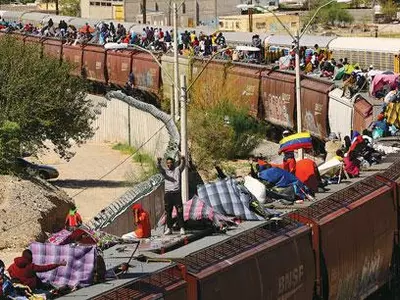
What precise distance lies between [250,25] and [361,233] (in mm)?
59038

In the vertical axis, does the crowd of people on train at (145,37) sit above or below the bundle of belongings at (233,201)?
above

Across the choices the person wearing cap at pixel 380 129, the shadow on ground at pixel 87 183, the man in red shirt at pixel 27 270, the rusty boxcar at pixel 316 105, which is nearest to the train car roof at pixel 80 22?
the shadow on ground at pixel 87 183

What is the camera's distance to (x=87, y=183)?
4028cm

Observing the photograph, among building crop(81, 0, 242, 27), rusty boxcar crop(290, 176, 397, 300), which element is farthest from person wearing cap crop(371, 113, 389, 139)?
building crop(81, 0, 242, 27)

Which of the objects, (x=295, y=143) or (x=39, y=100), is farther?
(x=39, y=100)

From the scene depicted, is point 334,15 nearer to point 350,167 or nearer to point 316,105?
point 316,105

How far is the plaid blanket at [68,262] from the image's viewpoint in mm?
11664

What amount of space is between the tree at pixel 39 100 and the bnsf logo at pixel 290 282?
21.8 meters

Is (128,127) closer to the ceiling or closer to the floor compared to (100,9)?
closer to the floor

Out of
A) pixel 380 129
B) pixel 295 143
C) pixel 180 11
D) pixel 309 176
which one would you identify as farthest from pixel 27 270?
pixel 180 11

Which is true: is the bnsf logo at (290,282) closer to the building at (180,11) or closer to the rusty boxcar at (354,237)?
the rusty boxcar at (354,237)

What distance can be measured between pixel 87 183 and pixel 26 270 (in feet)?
94.2

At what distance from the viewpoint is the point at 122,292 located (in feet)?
36.8

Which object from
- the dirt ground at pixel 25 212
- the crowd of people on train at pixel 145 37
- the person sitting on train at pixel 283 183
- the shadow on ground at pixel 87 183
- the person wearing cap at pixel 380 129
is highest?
the crowd of people on train at pixel 145 37
